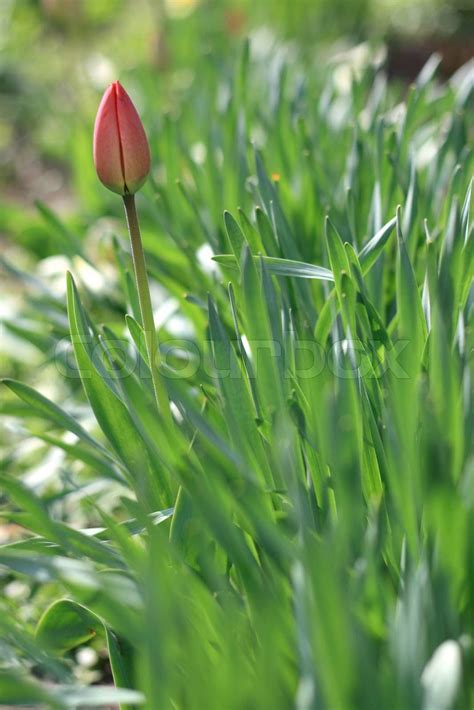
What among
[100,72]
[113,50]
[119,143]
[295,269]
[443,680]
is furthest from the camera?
[113,50]

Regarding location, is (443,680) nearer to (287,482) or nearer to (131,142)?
(287,482)

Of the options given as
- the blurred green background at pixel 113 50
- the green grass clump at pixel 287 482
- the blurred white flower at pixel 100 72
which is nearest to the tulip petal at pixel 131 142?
the green grass clump at pixel 287 482

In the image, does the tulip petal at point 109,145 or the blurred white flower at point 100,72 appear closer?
the tulip petal at point 109,145

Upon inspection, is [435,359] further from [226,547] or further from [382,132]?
[382,132]

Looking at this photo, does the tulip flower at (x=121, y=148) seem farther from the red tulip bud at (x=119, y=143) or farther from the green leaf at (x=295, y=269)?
the green leaf at (x=295, y=269)

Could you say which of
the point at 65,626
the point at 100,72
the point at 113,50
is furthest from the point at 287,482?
the point at 113,50

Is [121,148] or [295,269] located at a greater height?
[121,148]
